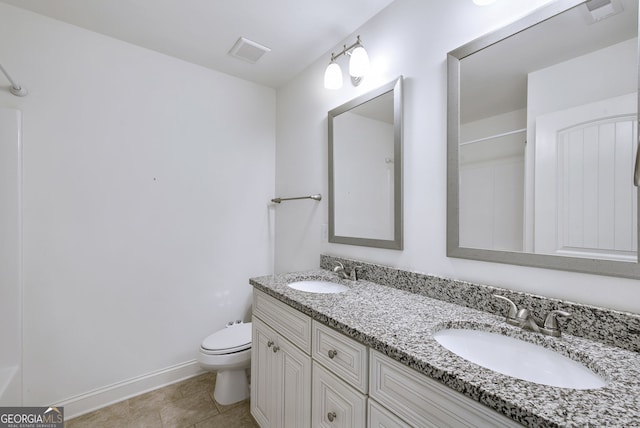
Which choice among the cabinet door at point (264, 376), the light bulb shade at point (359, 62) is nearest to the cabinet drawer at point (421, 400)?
the cabinet door at point (264, 376)

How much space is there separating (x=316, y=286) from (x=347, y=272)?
21cm

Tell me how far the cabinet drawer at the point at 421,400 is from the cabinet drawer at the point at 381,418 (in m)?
0.02

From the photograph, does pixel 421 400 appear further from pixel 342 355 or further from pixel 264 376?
pixel 264 376

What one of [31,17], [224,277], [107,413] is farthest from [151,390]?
[31,17]

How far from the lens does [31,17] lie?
1586 mm

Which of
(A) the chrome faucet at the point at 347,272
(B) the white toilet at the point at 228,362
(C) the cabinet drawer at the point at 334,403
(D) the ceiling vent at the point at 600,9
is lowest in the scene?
(B) the white toilet at the point at 228,362

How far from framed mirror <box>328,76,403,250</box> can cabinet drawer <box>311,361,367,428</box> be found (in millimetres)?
712

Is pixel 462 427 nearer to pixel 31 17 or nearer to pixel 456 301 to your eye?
pixel 456 301

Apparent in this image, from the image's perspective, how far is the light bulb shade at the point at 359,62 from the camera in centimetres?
154

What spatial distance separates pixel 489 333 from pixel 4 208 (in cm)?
238

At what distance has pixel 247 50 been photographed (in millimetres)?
1939

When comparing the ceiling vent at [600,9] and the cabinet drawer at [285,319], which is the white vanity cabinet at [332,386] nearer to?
the cabinet drawer at [285,319]

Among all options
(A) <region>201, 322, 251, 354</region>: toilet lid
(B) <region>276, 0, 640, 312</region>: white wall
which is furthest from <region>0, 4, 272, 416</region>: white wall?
(B) <region>276, 0, 640, 312</region>: white wall

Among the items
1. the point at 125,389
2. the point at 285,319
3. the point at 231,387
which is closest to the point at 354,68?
the point at 285,319
